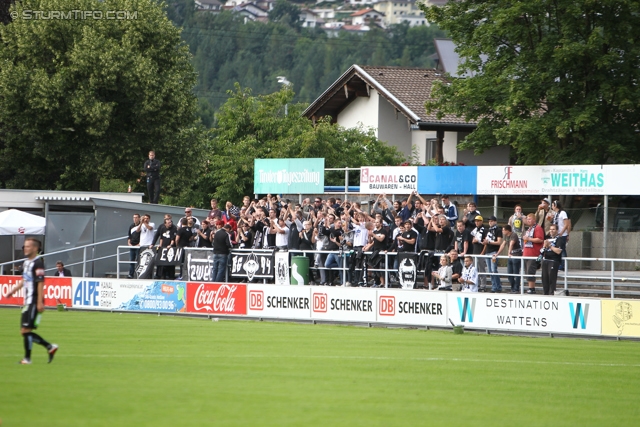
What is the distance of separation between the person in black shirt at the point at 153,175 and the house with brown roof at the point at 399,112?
49.2 feet

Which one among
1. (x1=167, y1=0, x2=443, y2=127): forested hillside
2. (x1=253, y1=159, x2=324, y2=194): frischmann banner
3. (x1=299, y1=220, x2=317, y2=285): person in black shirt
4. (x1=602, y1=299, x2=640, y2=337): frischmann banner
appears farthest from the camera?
(x1=167, y1=0, x2=443, y2=127): forested hillside

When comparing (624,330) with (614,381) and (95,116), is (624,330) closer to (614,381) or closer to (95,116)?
(614,381)

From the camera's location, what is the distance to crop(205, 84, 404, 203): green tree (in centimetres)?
4578

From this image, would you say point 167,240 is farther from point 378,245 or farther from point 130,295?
point 378,245

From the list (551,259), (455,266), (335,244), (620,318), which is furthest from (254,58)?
(620,318)

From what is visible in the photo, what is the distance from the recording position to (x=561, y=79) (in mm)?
32969

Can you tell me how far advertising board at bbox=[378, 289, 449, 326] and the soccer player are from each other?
11027 mm

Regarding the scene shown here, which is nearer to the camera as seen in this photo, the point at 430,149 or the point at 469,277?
the point at 469,277

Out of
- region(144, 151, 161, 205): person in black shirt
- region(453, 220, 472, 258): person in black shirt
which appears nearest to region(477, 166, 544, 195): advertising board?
region(453, 220, 472, 258): person in black shirt

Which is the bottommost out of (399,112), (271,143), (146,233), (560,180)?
(146,233)

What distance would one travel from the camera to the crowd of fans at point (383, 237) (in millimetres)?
24016

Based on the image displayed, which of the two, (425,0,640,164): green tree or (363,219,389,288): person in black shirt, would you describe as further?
(425,0,640,164): green tree

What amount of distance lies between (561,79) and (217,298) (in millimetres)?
15148

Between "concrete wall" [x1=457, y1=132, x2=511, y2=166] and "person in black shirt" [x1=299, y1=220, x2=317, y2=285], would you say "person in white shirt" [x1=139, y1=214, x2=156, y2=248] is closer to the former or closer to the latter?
"person in black shirt" [x1=299, y1=220, x2=317, y2=285]
